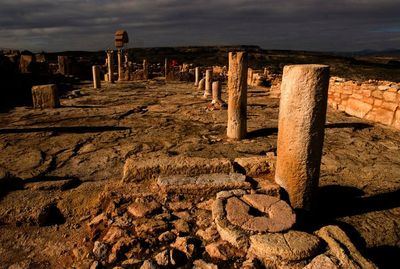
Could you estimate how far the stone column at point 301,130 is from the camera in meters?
3.61

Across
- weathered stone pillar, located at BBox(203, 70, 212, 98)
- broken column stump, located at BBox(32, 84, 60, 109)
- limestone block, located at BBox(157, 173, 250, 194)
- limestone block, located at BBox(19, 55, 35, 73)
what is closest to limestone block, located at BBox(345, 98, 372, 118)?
weathered stone pillar, located at BBox(203, 70, 212, 98)

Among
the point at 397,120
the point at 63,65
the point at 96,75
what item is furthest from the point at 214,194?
the point at 63,65

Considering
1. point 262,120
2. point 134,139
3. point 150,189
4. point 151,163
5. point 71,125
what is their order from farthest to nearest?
point 262,120
point 71,125
point 134,139
point 151,163
point 150,189

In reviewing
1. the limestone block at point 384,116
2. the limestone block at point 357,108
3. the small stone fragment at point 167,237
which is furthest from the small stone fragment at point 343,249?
the limestone block at point 357,108

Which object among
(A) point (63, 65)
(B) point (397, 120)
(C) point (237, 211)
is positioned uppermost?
(A) point (63, 65)

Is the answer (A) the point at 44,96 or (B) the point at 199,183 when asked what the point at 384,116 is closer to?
(B) the point at 199,183

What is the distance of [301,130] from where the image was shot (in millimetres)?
3699

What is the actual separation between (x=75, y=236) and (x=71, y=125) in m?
5.17

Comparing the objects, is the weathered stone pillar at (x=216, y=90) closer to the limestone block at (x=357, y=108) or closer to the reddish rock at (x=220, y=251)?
the limestone block at (x=357, y=108)

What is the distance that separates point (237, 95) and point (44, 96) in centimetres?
676

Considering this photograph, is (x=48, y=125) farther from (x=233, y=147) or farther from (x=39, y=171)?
(x=233, y=147)

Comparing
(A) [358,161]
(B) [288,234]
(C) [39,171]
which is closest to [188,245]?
(B) [288,234]

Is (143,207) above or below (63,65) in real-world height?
below

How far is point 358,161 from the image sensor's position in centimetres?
570
